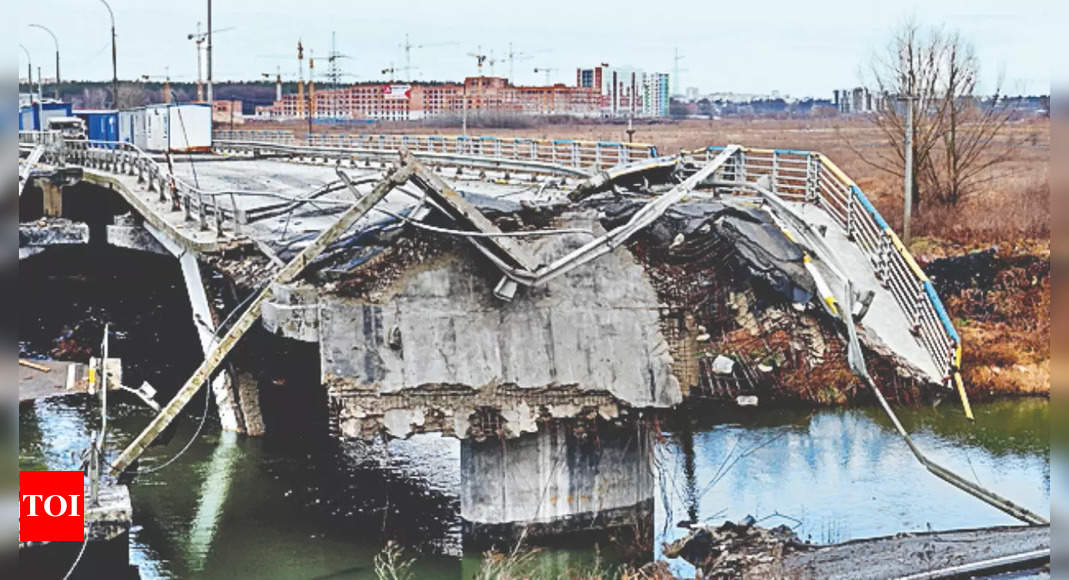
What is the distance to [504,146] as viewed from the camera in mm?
50125

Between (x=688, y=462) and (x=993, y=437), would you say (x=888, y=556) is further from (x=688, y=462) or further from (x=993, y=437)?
(x=993, y=437)

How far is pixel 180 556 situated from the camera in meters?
23.5

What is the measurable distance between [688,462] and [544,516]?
6.15 m

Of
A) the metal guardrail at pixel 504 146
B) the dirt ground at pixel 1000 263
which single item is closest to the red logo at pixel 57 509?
the metal guardrail at pixel 504 146

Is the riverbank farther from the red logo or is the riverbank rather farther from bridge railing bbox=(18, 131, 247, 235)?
the red logo

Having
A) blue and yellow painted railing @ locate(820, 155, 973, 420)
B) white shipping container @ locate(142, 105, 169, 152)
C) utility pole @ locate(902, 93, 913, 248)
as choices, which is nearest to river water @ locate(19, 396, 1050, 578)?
blue and yellow painted railing @ locate(820, 155, 973, 420)

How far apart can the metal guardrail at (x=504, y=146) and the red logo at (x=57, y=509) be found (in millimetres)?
8332

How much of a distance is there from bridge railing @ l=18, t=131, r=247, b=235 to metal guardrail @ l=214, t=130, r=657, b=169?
13.9ft

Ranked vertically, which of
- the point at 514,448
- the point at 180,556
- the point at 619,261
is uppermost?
the point at 619,261

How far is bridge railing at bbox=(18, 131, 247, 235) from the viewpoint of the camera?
28750mm

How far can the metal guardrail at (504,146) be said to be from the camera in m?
32.8

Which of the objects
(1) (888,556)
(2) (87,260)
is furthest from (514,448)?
(2) (87,260)

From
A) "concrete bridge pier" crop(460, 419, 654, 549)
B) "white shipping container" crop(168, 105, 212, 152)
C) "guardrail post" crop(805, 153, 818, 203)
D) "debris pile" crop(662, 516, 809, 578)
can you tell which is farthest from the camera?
"white shipping container" crop(168, 105, 212, 152)

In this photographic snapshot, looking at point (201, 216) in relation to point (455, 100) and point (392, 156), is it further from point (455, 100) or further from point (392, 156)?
point (455, 100)
